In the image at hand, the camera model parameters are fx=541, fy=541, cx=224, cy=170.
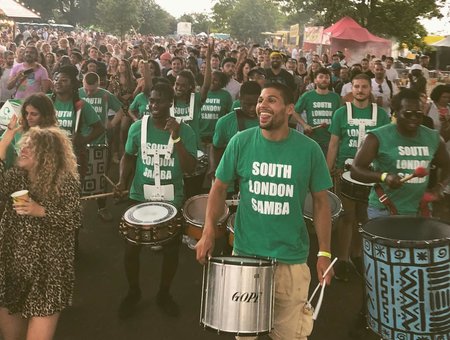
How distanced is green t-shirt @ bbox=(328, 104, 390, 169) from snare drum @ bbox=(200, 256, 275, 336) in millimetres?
3062

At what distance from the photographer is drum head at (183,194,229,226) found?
4777 mm

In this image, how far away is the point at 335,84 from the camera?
40.8 feet

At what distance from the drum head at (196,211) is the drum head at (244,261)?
1471 millimetres

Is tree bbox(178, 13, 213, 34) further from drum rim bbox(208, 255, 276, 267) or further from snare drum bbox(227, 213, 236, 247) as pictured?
drum rim bbox(208, 255, 276, 267)

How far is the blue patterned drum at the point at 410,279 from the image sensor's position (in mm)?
3377

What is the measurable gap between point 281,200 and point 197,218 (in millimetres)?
1687

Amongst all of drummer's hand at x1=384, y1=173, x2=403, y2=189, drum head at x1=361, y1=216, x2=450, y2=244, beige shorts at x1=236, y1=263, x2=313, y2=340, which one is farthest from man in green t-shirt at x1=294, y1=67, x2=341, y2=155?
beige shorts at x1=236, y1=263, x2=313, y2=340

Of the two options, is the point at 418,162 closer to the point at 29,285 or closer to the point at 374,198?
the point at 374,198

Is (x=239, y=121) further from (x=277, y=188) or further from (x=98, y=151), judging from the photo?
(x=277, y=188)

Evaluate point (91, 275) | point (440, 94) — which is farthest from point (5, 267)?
point (440, 94)

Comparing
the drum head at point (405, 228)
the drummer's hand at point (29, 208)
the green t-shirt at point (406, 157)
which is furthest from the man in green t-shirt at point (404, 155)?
the drummer's hand at point (29, 208)

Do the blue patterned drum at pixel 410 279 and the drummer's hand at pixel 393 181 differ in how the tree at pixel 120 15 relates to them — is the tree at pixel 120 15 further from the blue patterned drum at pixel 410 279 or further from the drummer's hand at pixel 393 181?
the blue patterned drum at pixel 410 279

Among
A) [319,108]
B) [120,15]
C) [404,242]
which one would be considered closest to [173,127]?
[404,242]

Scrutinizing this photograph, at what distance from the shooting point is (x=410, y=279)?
3436mm
